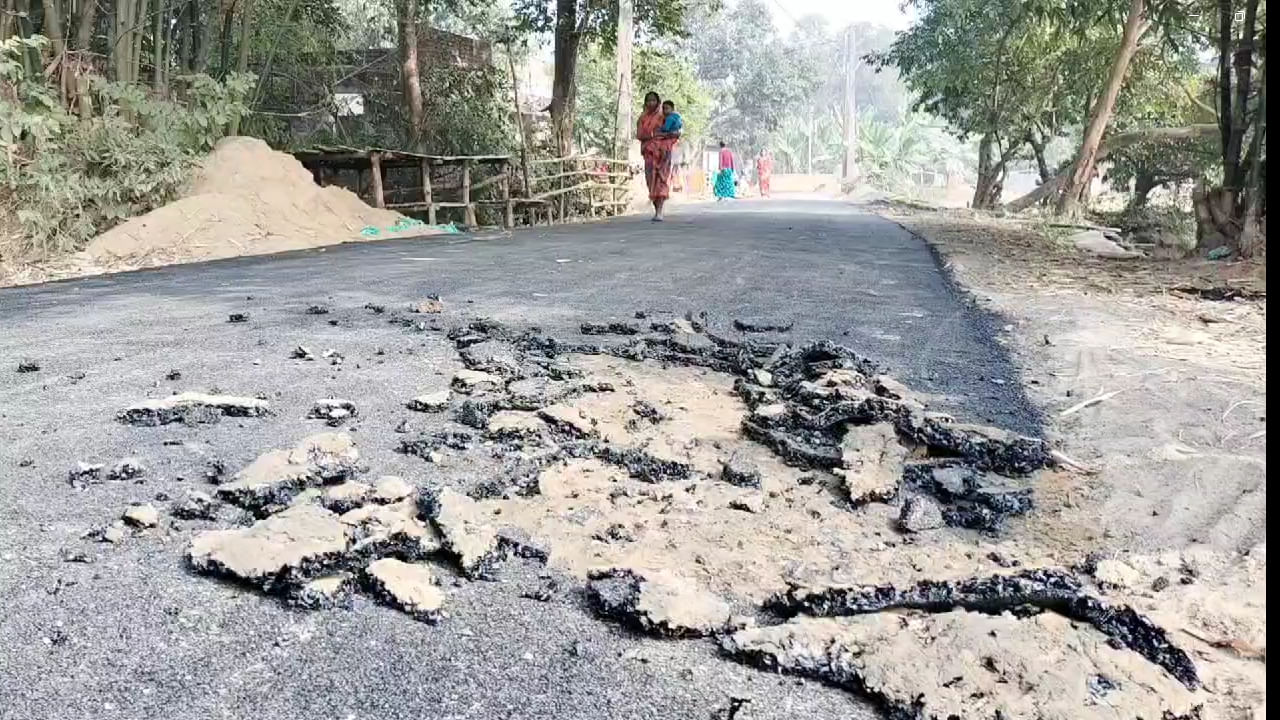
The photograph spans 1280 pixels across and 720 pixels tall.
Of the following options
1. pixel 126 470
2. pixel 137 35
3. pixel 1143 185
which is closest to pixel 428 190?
pixel 137 35

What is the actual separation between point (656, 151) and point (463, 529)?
11.2m

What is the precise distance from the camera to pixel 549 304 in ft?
18.1

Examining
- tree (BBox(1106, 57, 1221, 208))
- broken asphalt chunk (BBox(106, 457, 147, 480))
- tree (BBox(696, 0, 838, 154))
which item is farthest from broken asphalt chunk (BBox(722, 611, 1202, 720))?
tree (BBox(696, 0, 838, 154))

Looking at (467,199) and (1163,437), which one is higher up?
(467,199)

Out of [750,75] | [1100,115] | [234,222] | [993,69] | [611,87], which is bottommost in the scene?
[234,222]

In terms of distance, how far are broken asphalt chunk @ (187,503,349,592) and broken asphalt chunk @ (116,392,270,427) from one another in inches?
38.9

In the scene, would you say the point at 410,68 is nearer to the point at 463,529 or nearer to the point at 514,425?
the point at 514,425

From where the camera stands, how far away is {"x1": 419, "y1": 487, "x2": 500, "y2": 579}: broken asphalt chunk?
2125 mm

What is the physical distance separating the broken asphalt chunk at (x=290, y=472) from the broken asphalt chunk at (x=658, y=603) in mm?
859

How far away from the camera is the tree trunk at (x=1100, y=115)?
14211 millimetres

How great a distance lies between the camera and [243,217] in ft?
31.8

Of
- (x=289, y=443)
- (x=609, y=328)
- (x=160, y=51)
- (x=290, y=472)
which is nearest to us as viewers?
(x=290, y=472)

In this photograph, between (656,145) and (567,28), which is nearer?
(656,145)

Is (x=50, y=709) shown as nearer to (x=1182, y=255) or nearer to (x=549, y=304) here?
(x=549, y=304)
